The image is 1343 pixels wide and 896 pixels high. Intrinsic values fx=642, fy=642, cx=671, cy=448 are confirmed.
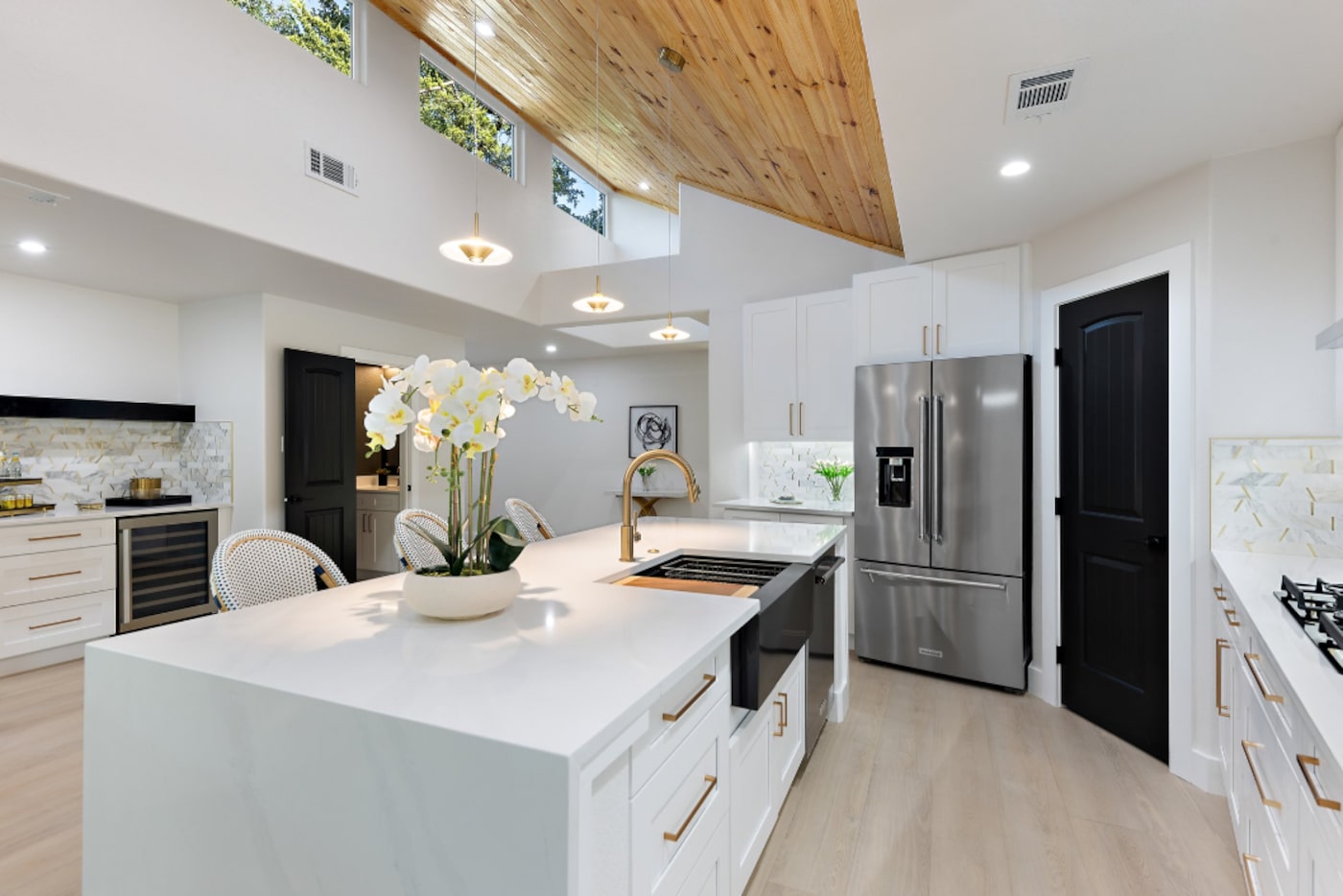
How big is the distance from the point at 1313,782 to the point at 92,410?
604 cm

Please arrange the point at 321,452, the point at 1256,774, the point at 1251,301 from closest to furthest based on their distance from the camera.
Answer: the point at 1256,774 → the point at 1251,301 → the point at 321,452

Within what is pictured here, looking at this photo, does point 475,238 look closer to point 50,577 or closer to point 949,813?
point 949,813

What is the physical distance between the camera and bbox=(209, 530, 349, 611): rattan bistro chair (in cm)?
183

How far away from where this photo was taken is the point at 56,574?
12.8 feet

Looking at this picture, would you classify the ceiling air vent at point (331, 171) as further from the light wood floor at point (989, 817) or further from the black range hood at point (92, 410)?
the light wood floor at point (989, 817)

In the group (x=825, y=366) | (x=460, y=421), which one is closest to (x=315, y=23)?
(x=825, y=366)

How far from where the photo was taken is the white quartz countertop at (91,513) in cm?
378

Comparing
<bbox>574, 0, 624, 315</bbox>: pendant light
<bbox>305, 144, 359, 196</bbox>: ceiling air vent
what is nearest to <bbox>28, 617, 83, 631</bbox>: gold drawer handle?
<bbox>305, 144, 359, 196</bbox>: ceiling air vent

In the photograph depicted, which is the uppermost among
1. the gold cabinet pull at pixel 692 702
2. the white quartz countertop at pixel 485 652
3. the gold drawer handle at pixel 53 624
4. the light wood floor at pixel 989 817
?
the white quartz countertop at pixel 485 652

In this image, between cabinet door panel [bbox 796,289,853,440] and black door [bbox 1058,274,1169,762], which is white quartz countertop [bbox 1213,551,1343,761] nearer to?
black door [bbox 1058,274,1169,762]

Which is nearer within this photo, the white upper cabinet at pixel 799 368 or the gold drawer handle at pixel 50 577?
the gold drawer handle at pixel 50 577

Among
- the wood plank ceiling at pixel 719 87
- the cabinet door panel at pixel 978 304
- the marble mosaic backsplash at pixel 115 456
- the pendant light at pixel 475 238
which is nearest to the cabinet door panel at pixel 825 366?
the wood plank ceiling at pixel 719 87

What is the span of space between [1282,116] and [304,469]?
568 cm

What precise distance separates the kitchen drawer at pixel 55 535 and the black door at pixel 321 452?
1.01 m
